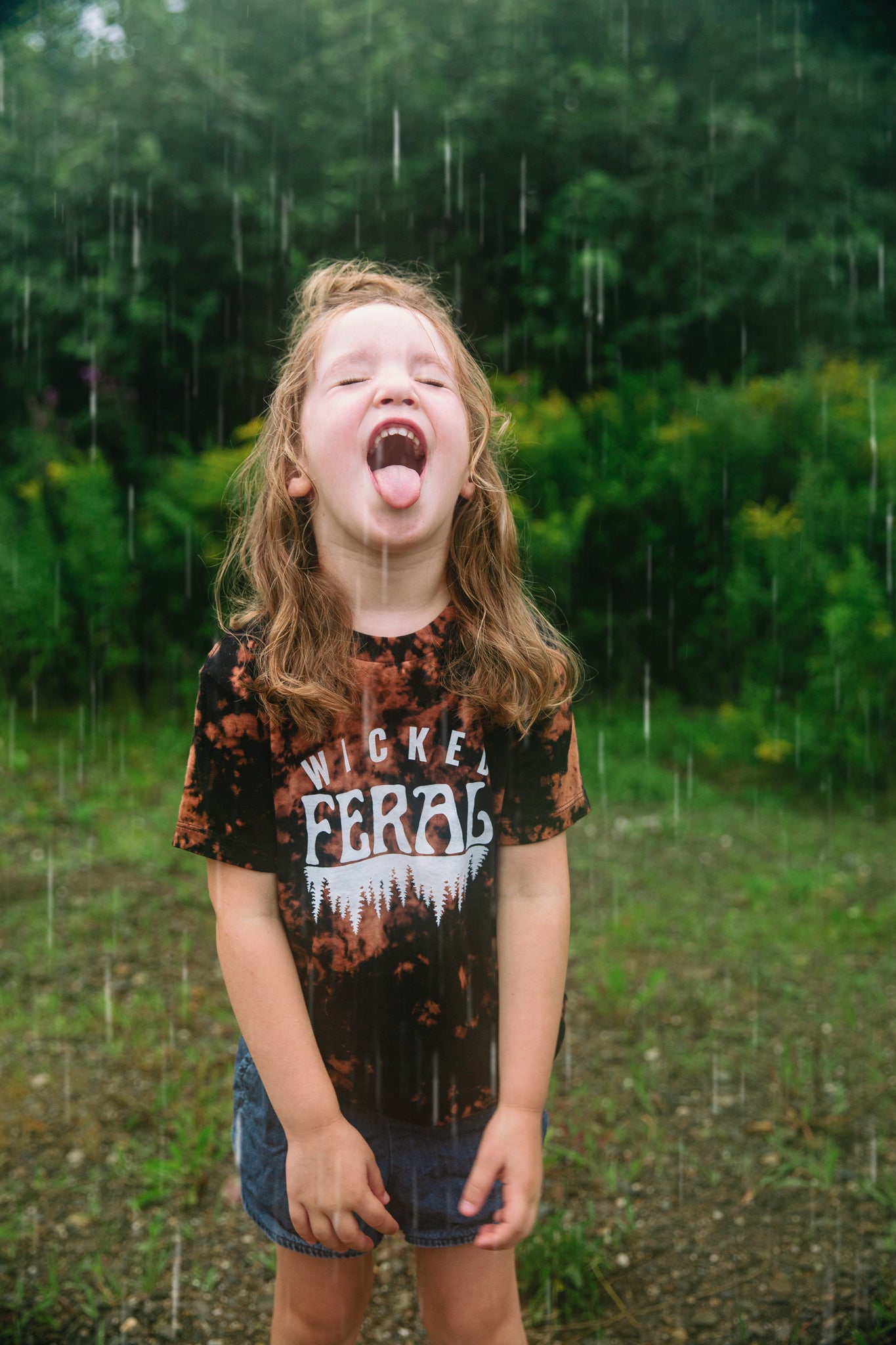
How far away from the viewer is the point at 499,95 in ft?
24.2

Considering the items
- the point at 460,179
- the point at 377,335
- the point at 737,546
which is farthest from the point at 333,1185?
the point at 460,179

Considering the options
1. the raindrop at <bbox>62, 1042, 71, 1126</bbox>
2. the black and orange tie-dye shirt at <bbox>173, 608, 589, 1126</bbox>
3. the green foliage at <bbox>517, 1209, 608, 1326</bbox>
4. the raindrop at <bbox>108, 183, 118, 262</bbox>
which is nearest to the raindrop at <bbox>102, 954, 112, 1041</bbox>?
the raindrop at <bbox>62, 1042, 71, 1126</bbox>

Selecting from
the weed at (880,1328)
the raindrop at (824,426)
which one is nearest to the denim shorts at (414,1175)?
the weed at (880,1328)

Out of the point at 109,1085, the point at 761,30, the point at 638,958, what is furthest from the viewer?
the point at 761,30

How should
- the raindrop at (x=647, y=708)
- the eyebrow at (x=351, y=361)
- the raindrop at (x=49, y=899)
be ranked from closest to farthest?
1. the eyebrow at (x=351, y=361)
2. the raindrop at (x=49, y=899)
3. the raindrop at (x=647, y=708)

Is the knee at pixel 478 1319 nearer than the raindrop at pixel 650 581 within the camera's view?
Yes

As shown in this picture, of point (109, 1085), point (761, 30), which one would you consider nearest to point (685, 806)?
point (109, 1085)

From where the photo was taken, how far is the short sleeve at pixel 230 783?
4.67ft

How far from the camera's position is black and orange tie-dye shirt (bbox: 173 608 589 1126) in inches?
56.3

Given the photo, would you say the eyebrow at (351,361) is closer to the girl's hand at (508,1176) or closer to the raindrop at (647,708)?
the girl's hand at (508,1176)

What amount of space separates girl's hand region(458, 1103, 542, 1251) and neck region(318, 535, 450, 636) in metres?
0.69

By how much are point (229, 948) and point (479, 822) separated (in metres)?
0.38

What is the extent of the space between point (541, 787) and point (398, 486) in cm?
48

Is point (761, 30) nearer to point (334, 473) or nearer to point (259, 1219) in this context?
point (334, 473)
